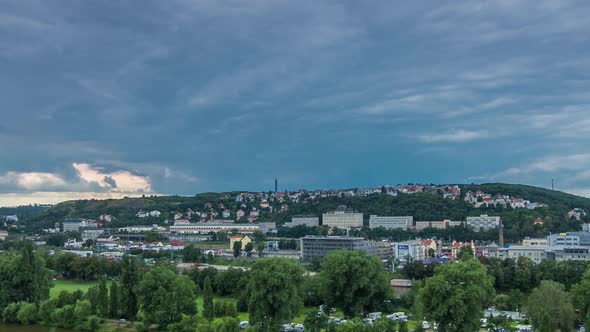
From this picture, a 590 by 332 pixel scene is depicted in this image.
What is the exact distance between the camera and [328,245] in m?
60.2

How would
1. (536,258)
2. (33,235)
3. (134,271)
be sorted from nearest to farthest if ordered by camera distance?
(134,271)
(536,258)
(33,235)

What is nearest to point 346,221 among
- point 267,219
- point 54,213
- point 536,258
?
point 267,219

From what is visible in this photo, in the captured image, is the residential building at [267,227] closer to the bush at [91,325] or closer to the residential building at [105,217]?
the residential building at [105,217]

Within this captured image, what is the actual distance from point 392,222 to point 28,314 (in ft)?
220

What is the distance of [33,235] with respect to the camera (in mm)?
91688

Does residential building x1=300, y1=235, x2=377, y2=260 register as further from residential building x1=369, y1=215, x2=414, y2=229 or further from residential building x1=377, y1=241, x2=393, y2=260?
residential building x1=369, y1=215, x2=414, y2=229

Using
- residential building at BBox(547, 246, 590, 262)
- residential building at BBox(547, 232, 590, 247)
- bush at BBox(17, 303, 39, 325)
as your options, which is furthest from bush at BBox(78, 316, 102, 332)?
residential building at BBox(547, 232, 590, 247)

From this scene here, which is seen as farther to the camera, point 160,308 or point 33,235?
point 33,235

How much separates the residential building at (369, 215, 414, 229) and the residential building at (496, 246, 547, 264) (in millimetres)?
31764

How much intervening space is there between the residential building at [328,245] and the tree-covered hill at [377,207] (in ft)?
61.7

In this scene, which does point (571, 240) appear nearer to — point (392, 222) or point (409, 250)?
point (409, 250)

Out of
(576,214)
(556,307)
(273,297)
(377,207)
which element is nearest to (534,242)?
(576,214)

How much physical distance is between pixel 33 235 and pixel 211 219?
32.5m

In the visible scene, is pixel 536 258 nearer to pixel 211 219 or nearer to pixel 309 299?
pixel 309 299
